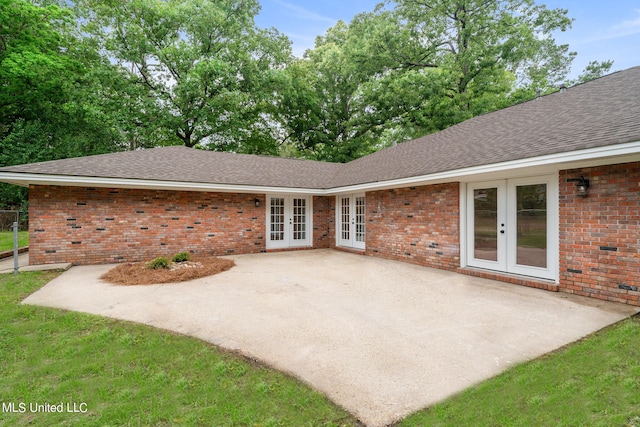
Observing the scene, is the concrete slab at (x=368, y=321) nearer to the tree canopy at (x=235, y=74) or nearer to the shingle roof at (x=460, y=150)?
the shingle roof at (x=460, y=150)

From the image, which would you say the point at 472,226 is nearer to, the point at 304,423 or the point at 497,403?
the point at 497,403

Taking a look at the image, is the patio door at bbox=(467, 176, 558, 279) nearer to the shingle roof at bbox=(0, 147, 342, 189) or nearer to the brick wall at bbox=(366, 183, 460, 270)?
the brick wall at bbox=(366, 183, 460, 270)

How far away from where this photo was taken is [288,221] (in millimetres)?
11039

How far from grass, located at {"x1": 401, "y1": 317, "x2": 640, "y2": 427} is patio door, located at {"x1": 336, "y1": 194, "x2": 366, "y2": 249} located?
7.56 meters

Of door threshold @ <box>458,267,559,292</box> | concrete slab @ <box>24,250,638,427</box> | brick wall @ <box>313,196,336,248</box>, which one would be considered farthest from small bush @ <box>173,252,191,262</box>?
door threshold @ <box>458,267,559,292</box>

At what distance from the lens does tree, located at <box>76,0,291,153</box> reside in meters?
17.5

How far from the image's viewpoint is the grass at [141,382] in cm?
212

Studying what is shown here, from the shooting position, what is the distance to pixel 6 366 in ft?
9.32

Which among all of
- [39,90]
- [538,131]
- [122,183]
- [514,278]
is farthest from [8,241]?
[538,131]

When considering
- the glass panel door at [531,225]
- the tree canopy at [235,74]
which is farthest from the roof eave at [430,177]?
the tree canopy at [235,74]

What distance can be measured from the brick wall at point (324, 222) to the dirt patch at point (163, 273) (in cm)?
442

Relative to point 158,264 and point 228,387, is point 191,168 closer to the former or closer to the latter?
point 158,264

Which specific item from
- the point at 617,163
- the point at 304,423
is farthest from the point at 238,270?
the point at 617,163

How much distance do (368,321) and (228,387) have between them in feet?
6.64
